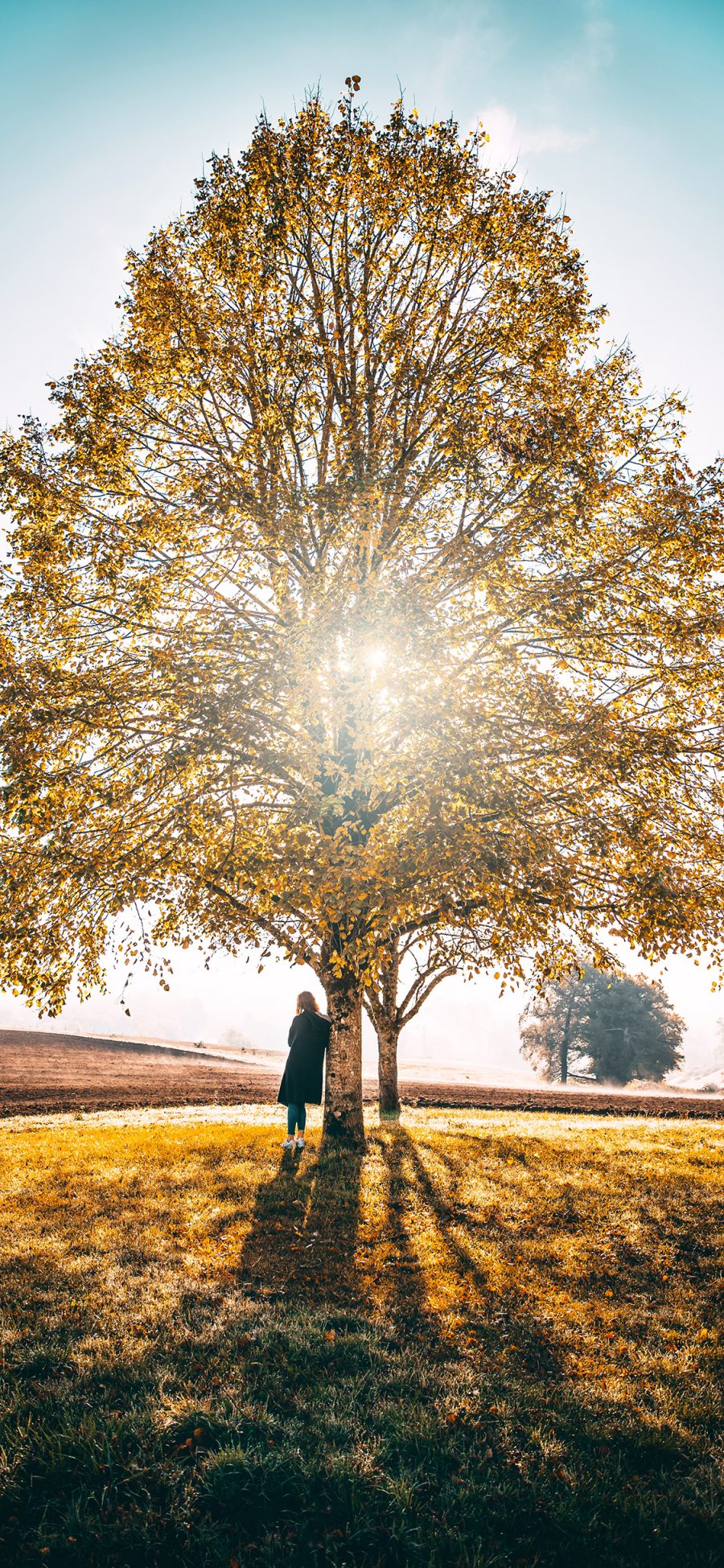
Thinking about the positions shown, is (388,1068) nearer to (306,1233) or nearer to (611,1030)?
(306,1233)

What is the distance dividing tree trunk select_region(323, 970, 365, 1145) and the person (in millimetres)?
220

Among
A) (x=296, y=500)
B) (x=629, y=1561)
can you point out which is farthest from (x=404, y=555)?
(x=629, y=1561)

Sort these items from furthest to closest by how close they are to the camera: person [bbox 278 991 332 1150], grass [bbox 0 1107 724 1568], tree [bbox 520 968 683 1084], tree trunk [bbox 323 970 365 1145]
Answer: tree [bbox 520 968 683 1084], tree trunk [bbox 323 970 365 1145], person [bbox 278 991 332 1150], grass [bbox 0 1107 724 1568]

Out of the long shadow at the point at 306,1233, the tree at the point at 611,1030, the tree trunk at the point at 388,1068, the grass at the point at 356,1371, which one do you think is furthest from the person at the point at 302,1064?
the tree at the point at 611,1030

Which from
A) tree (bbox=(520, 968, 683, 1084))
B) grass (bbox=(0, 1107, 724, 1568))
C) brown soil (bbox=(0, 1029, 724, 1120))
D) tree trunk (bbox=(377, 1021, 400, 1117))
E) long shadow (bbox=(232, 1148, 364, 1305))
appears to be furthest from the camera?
tree (bbox=(520, 968, 683, 1084))

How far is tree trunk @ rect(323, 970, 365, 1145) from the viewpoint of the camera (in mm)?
10547

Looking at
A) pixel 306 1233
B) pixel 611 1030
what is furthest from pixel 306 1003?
pixel 611 1030

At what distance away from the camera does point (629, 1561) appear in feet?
10.2

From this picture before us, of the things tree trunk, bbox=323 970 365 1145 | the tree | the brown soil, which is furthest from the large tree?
the tree

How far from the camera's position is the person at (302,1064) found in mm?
10227

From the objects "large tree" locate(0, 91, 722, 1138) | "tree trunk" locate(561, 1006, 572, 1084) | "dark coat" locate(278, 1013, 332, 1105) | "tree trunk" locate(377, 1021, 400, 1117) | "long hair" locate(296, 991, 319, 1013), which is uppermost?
"large tree" locate(0, 91, 722, 1138)

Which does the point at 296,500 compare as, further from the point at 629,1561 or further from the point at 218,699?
the point at 629,1561

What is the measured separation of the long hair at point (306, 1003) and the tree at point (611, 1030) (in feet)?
129

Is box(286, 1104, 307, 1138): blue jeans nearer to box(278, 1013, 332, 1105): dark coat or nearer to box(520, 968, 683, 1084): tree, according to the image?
box(278, 1013, 332, 1105): dark coat
